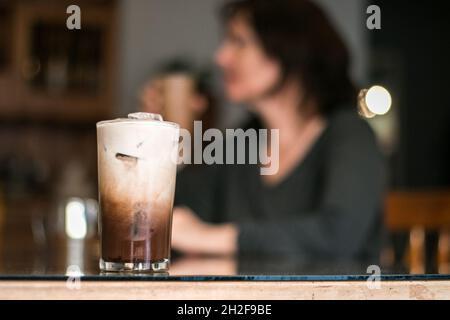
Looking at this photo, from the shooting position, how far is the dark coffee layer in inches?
22.0

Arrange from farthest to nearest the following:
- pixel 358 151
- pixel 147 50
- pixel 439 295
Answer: pixel 147 50 < pixel 358 151 < pixel 439 295

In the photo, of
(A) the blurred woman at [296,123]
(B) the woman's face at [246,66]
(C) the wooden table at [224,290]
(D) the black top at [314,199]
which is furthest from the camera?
(B) the woman's face at [246,66]

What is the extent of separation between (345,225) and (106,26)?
2724 mm

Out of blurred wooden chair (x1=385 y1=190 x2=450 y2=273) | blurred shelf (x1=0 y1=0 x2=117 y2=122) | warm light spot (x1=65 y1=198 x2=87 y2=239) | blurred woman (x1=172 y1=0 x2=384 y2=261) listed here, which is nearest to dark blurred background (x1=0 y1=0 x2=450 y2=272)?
blurred shelf (x1=0 y1=0 x2=117 y2=122)

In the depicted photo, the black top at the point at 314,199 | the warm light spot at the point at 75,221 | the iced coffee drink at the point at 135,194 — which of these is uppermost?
the iced coffee drink at the point at 135,194

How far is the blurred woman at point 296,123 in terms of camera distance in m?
1.36

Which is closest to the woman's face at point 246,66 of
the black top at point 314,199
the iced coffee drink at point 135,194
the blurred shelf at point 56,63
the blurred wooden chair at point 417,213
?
the black top at point 314,199

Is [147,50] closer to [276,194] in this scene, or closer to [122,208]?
[276,194]

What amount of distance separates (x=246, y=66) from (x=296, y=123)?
21cm

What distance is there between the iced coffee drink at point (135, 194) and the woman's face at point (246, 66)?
94 cm

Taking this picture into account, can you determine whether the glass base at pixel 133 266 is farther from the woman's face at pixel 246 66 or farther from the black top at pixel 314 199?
the woman's face at pixel 246 66
